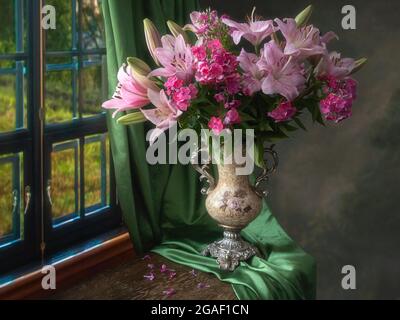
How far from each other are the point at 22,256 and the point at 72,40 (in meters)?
0.79

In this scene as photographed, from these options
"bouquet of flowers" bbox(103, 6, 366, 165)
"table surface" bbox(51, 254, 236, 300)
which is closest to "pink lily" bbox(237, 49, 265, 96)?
"bouquet of flowers" bbox(103, 6, 366, 165)

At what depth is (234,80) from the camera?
5.85ft

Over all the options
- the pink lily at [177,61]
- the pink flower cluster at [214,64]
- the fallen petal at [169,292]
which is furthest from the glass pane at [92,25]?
the fallen petal at [169,292]

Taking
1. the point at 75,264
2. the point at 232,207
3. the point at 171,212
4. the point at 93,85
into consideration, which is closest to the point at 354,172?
the point at 171,212

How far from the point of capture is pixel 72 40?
7.12 ft

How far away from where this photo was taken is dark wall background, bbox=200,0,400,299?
9.16 feet

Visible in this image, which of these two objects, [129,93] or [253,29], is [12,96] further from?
[253,29]

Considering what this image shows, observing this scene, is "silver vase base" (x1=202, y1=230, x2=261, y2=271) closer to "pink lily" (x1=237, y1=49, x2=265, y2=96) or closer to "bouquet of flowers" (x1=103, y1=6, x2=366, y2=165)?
"bouquet of flowers" (x1=103, y1=6, x2=366, y2=165)

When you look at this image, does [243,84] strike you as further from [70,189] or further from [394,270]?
Result: [394,270]

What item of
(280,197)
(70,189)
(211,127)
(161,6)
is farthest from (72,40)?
(280,197)

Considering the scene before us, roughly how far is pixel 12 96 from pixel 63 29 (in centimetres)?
33

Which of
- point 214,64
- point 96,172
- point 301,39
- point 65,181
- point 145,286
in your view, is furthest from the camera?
point 96,172

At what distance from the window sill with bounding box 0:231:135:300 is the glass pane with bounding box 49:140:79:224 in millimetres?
143
